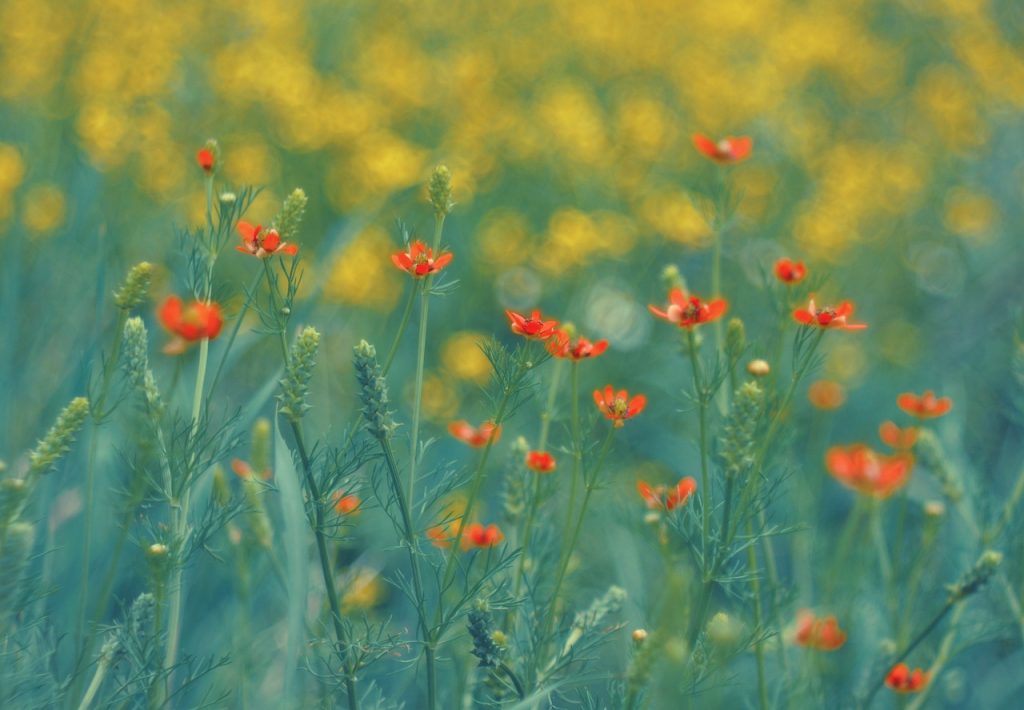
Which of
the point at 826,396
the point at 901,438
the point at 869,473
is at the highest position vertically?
the point at 869,473

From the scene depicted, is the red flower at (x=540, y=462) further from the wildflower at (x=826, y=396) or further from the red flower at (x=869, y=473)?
the wildflower at (x=826, y=396)

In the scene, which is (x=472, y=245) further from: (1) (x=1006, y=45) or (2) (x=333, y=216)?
(1) (x=1006, y=45)

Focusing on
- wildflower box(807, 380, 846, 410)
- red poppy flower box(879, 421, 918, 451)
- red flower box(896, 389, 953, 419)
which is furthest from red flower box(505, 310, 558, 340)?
wildflower box(807, 380, 846, 410)

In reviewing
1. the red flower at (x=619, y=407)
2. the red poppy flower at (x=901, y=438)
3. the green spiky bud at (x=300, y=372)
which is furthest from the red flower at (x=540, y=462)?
the red poppy flower at (x=901, y=438)

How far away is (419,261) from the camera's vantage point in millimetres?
1291

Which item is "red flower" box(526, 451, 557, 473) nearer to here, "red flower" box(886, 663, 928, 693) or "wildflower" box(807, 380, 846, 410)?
"red flower" box(886, 663, 928, 693)

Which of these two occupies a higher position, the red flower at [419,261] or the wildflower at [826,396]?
the red flower at [419,261]

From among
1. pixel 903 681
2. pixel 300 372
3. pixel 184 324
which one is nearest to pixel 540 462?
pixel 300 372

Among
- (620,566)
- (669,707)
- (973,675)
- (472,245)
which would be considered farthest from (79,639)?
(472,245)

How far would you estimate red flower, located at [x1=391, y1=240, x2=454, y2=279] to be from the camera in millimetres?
1263

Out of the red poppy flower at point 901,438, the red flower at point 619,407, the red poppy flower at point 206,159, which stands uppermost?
the red poppy flower at point 206,159

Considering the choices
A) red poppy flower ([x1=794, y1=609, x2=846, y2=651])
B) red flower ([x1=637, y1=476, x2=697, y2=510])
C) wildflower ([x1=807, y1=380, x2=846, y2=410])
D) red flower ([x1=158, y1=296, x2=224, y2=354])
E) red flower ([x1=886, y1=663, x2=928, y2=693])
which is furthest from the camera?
wildflower ([x1=807, y1=380, x2=846, y2=410])

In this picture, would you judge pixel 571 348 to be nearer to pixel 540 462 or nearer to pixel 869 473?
pixel 540 462

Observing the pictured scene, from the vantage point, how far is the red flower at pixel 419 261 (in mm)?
1263
